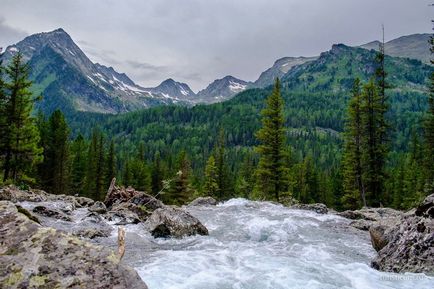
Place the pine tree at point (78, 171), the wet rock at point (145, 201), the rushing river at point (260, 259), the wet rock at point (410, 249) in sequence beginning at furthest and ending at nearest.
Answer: the pine tree at point (78, 171), the wet rock at point (145, 201), the wet rock at point (410, 249), the rushing river at point (260, 259)

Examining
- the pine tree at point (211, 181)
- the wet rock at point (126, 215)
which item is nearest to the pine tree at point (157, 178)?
the pine tree at point (211, 181)

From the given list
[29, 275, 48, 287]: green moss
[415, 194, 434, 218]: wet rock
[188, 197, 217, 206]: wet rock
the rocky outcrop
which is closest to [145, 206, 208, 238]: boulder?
the rocky outcrop

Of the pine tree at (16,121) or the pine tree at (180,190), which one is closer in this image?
Result: the pine tree at (16,121)

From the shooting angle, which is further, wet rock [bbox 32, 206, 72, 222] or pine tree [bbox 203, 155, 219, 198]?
pine tree [bbox 203, 155, 219, 198]

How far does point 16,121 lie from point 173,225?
2465 centimetres

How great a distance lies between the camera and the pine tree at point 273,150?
38.7 meters

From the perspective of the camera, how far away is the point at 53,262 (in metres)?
5.37

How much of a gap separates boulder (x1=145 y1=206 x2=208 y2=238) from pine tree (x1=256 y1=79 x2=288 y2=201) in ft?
68.8

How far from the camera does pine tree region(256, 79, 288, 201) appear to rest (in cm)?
3869

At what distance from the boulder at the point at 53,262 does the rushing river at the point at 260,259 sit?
383 cm

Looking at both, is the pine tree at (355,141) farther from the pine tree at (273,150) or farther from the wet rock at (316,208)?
the wet rock at (316,208)

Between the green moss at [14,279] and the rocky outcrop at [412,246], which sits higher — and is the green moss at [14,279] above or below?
above

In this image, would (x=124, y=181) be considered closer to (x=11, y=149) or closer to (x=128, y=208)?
(x=11, y=149)

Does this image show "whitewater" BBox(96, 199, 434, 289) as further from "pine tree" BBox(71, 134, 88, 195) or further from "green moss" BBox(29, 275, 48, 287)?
"pine tree" BBox(71, 134, 88, 195)
